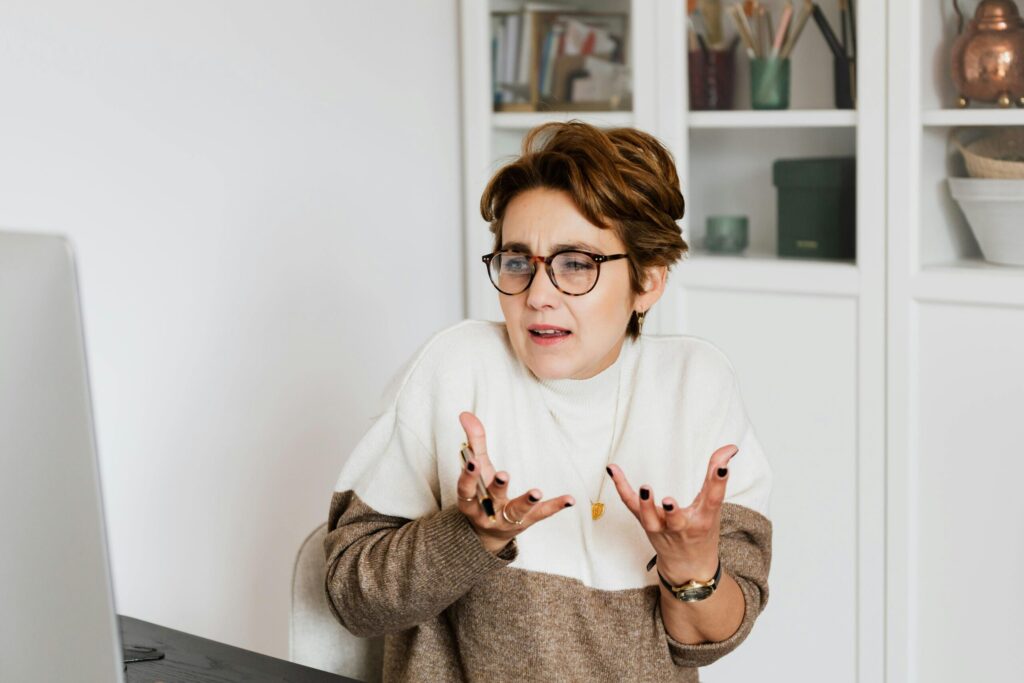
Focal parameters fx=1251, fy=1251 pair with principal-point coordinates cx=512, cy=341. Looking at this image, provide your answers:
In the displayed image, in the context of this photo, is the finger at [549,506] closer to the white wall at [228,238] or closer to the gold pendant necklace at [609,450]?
the gold pendant necklace at [609,450]

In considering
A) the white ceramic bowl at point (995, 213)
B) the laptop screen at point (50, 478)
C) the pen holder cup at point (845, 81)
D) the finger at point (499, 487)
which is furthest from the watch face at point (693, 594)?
the pen holder cup at point (845, 81)

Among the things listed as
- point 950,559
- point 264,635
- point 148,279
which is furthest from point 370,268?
point 950,559

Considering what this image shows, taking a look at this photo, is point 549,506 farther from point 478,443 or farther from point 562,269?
point 562,269

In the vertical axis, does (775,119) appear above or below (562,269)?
above

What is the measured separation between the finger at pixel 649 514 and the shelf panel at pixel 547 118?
1443 mm

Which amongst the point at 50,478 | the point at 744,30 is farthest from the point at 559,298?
the point at 744,30

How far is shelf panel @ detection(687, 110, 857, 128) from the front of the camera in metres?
2.31

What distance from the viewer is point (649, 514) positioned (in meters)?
1.27

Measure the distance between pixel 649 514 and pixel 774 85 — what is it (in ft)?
4.69

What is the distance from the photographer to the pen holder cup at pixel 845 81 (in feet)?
7.63

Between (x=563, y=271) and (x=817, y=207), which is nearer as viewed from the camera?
(x=563, y=271)

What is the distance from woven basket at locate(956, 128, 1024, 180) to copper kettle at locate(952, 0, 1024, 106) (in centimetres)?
6

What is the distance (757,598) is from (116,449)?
3.63 feet

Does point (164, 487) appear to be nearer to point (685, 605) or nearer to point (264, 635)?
point (264, 635)
